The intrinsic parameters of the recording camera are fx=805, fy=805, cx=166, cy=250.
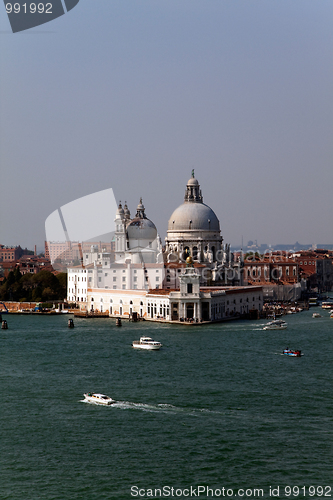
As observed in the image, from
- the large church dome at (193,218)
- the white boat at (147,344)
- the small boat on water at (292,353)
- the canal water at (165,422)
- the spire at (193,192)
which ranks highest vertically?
the spire at (193,192)

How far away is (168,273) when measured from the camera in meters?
32.9

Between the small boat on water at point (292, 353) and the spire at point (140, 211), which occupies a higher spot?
the spire at point (140, 211)

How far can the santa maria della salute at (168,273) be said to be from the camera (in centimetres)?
2694

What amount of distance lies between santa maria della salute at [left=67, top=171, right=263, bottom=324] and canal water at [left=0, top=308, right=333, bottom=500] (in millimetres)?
7006

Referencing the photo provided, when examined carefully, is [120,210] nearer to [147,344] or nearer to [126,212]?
[126,212]

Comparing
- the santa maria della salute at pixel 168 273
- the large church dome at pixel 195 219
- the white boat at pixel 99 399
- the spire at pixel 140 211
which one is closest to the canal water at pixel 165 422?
the white boat at pixel 99 399

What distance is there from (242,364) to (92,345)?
5.03 meters

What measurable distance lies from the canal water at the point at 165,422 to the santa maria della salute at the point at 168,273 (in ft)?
23.0

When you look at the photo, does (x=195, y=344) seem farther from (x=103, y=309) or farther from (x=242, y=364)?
(x=103, y=309)

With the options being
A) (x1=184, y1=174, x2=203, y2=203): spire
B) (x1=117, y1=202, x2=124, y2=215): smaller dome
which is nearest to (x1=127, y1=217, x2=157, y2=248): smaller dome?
(x1=117, y1=202, x2=124, y2=215): smaller dome

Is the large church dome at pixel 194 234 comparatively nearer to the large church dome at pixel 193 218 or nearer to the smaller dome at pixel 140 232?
the large church dome at pixel 193 218

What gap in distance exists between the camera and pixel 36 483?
9.28 m

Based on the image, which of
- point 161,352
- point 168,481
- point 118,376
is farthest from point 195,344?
point 168,481

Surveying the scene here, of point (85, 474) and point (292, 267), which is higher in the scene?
point (292, 267)
